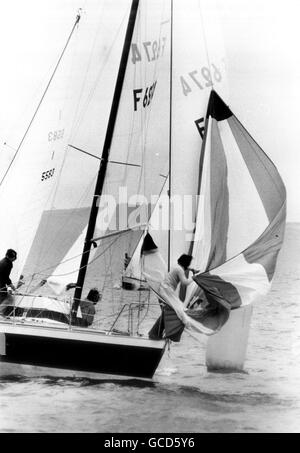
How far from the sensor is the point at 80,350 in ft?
29.3

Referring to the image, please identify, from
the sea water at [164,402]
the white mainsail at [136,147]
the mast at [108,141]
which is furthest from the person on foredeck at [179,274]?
the mast at [108,141]

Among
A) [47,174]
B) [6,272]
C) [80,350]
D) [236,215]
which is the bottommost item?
[80,350]

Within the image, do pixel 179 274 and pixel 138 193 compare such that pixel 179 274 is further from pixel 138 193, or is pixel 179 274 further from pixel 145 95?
pixel 145 95

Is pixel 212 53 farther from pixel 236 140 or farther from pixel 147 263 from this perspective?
pixel 147 263

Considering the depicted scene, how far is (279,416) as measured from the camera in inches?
323

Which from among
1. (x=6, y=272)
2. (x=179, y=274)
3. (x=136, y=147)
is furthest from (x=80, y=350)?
(x=136, y=147)

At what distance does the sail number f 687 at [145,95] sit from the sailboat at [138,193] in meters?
0.02

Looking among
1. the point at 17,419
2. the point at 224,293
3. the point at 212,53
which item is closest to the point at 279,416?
the point at 224,293

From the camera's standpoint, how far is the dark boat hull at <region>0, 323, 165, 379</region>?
28.9 ft

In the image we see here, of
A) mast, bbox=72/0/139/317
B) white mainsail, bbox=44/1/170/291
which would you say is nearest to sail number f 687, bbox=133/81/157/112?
white mainsail, bbox=44/1/170/291

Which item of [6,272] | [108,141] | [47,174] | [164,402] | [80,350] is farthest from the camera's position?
[47,174]

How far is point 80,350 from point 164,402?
3.84ft

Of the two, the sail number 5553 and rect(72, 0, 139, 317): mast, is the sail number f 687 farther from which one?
the sail number 5553

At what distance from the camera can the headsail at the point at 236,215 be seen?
857cm
